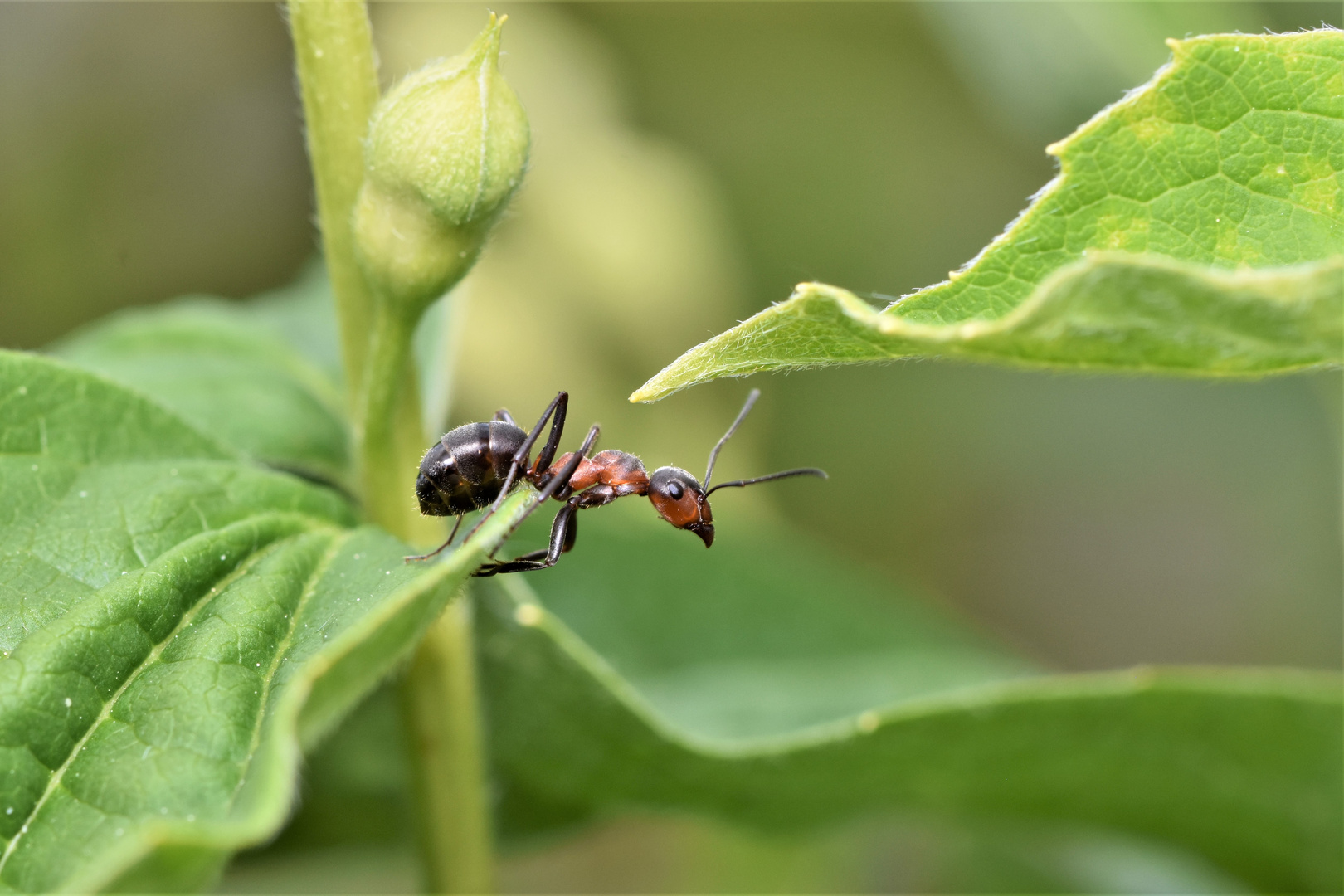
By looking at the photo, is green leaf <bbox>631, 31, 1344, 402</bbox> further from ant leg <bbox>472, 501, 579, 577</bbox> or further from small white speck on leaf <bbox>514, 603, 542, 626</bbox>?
ant leg <bbox>472, 501, 579, 577</bbox>

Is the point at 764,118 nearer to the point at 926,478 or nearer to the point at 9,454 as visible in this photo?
the point at 926,478

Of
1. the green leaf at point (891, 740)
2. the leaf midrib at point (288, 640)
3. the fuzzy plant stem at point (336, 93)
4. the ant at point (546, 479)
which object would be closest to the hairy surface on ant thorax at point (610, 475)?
the ant at point (546, 479)

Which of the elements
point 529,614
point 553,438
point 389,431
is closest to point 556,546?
point 553,438

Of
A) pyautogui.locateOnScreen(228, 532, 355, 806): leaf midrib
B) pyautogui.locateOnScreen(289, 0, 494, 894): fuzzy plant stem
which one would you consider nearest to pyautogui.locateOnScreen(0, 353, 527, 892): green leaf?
pyautogui.locateOnScreen(228, 532, 355, 806): leaf midrib

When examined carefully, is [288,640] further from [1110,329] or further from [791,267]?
[791,267]

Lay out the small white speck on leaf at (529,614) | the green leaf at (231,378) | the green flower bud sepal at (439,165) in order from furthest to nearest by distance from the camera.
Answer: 1. the green leaf at (231,378)
2. the small white speck on leaf at (529,614)
3. the green flower bud sepal at (439,165)

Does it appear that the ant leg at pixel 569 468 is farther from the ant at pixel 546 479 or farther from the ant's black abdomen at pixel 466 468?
the ant's black abdomen at pixel 466 468
